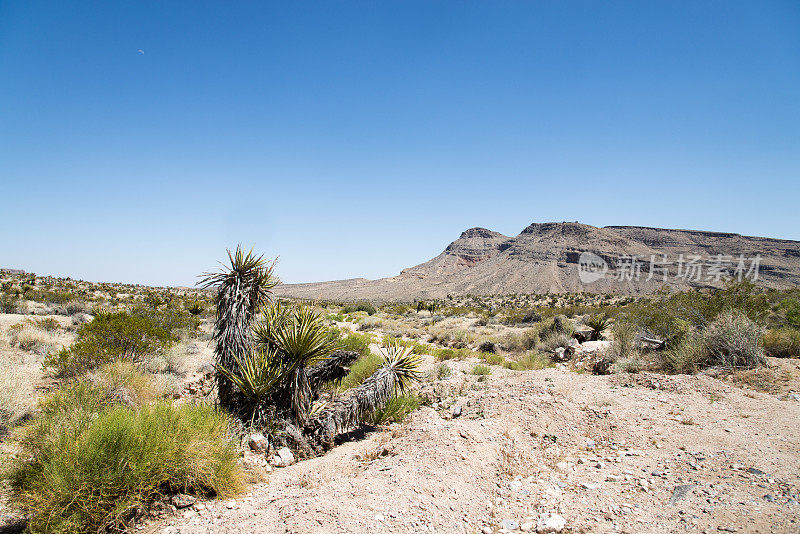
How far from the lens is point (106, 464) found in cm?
374

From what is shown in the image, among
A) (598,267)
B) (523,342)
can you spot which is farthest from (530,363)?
(598,267)

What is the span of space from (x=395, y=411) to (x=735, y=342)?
9.49m

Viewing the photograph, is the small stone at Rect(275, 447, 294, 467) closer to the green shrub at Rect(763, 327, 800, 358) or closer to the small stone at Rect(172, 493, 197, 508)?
the small stone at Rect(172, 493, 197, 508)

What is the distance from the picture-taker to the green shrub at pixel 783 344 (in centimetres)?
1038

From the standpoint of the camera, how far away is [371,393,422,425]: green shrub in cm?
748

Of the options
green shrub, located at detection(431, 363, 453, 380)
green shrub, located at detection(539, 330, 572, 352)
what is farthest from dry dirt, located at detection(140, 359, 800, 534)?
green shrub, located at detection(539, 330, 572, 352)

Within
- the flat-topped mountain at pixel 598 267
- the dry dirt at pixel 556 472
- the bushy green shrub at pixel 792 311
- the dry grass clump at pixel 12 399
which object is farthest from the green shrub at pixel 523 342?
the flat-topped mountain at pixel 598 267

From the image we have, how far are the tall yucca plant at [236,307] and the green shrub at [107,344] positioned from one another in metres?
4.24

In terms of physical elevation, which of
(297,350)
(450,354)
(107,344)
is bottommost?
(450,354)

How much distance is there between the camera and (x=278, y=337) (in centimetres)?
645

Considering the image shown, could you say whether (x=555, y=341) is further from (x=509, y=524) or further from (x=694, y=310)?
(x=509, y=524)

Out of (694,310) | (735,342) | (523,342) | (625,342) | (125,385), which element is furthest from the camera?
A: (523,342)

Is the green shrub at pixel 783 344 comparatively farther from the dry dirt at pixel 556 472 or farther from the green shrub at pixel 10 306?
the green shrub at pixel 10 306

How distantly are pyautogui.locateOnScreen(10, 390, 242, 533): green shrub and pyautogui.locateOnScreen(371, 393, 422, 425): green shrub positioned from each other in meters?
3.27
